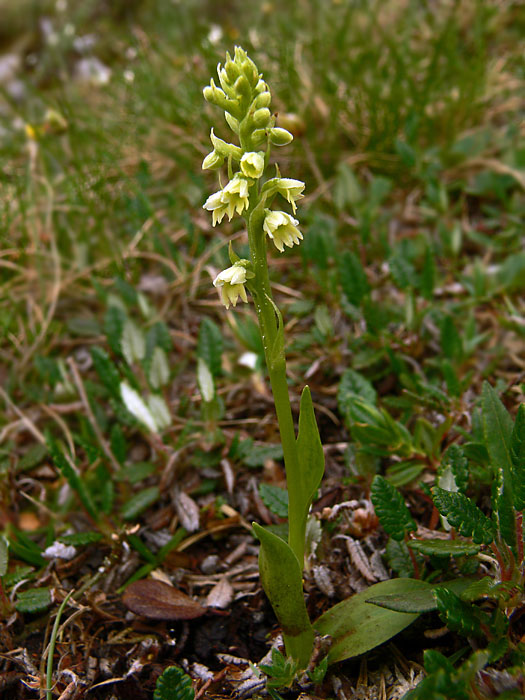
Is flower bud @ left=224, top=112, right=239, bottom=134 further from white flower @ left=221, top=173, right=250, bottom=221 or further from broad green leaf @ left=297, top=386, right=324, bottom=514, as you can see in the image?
broad green leaf @ left=297, top=386, right=324, bottom=514

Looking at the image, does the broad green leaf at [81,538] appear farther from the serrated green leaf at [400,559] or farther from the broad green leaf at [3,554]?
the serrated green leaf at [400,559]

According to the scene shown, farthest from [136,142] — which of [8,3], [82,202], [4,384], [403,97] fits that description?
[8,3]

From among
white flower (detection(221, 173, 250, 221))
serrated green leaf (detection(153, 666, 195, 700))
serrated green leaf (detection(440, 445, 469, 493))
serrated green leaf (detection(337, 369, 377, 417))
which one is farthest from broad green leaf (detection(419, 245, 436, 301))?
serrated green leaf (detection(153, 666, 195, 700))

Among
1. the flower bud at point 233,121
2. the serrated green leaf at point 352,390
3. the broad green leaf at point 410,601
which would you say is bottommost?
the broad green leaf at point 410,601

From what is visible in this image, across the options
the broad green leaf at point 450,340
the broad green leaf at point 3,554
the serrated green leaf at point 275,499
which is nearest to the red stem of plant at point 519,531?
the serrated green leaf at point 275,499

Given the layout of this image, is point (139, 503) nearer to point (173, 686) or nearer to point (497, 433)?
point (173, 686)

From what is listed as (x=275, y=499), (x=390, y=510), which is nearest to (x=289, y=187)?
(x=390, y=510)
